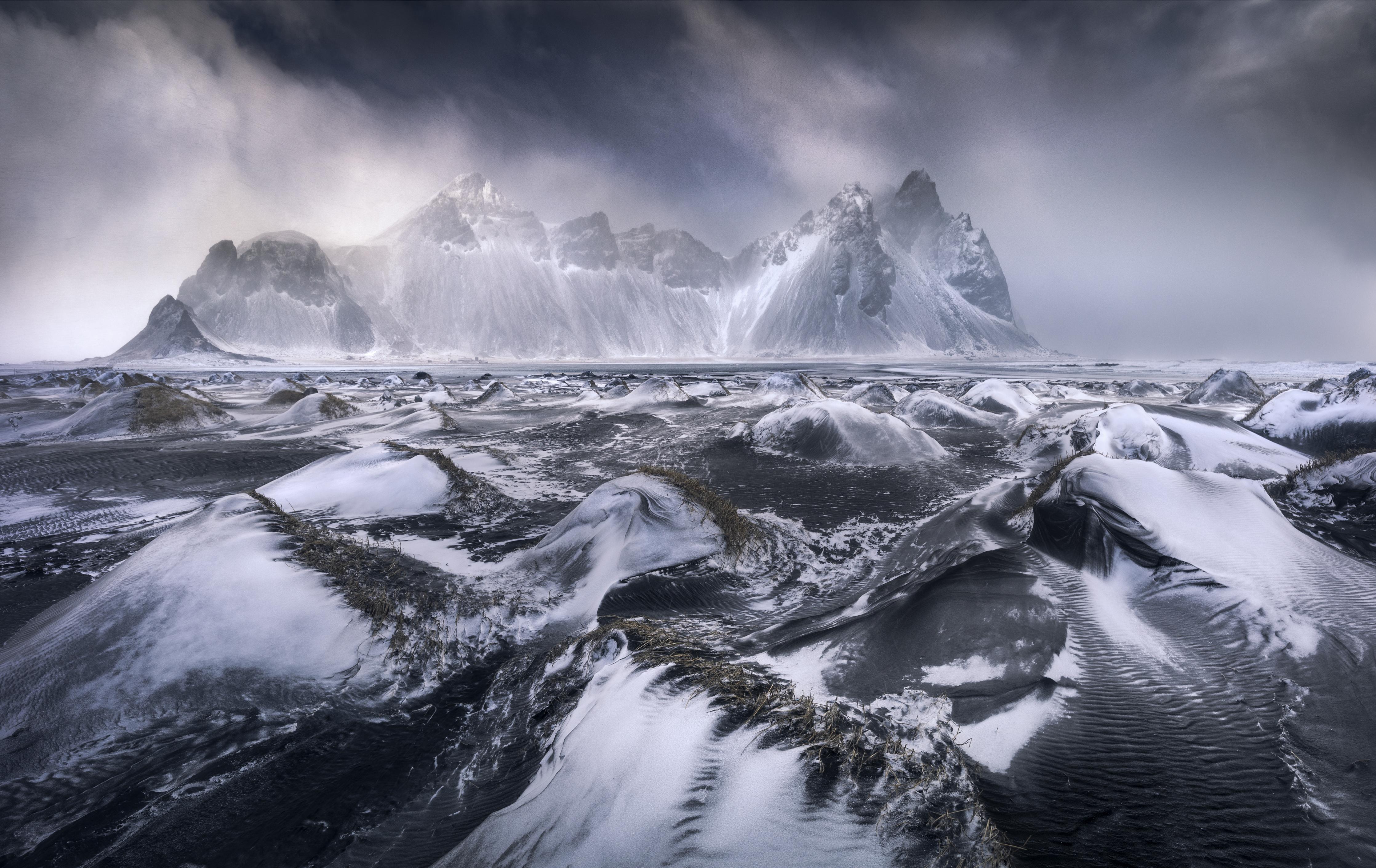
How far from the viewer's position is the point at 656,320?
198000 millimetres

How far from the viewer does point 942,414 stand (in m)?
21.4

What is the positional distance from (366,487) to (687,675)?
28.3 feet

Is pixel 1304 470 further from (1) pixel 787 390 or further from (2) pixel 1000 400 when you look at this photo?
(1) pixel 787 390

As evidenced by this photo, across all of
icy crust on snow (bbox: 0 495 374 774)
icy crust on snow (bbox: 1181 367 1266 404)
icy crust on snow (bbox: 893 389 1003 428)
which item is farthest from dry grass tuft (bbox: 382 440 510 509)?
icy crust on snow (bbox: 1181 367 1266 404)

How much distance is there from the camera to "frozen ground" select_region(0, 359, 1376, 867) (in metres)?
2.82

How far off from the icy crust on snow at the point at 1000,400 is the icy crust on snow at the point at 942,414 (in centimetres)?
101

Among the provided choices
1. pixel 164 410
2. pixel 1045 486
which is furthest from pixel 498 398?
pixel 1045 486

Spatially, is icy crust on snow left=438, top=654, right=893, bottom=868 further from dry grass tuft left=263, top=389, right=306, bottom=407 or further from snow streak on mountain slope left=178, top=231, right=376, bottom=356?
snow streak on mountain slope left=178, top=231, right=376, bottom=356

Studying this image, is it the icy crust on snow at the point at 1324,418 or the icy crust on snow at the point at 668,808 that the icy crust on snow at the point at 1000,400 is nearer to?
the icy crust on snow at the point at 1324,418

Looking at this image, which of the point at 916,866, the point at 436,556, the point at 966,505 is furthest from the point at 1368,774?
the point at 436,556

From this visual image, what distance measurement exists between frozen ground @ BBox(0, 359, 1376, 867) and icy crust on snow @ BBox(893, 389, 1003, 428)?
1229cm

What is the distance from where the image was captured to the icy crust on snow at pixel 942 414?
2094 cm

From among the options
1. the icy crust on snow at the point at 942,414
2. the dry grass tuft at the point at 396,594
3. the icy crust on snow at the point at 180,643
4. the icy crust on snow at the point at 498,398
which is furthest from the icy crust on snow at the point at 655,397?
the icy crust on snow at the point at 180,643

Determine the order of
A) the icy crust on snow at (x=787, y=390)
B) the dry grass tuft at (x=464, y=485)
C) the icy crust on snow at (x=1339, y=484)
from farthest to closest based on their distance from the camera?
the icy crust on snow at (x=787, y=390), the dry grass tuft at (x=464, y=485), the icy crust on snow at (x=1339, y=484)
